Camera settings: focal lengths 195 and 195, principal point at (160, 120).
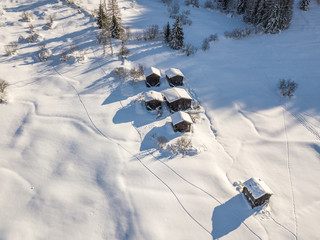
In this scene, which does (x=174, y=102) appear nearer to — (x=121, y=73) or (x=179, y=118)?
(x=179, y=118)

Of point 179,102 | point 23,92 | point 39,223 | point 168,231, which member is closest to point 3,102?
point 23,92

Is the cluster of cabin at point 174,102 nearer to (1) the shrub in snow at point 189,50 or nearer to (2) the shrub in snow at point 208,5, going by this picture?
(1) the shrub in snow at point 189,50

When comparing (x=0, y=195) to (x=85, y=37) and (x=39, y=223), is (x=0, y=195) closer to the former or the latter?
(x=39, y=223)

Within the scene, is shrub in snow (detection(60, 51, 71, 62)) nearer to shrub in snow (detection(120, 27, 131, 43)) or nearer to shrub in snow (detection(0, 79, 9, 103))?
shrub in snow (detection(0, 79, 9, 103))

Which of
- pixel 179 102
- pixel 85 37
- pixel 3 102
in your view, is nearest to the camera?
pixel 3 102

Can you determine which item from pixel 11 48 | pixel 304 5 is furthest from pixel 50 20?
pixel 304 5
